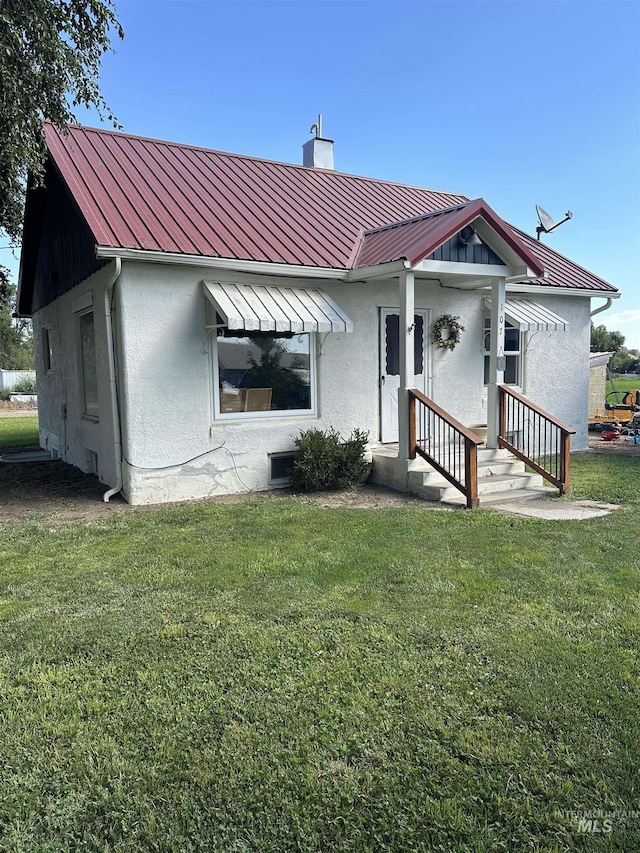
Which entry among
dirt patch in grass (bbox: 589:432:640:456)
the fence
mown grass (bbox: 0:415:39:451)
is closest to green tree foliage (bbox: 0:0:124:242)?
mown grass (bbox: 0:415:39:451)

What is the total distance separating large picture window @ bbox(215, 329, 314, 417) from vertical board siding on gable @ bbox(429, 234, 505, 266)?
225 centimetres

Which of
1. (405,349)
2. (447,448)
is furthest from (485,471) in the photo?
(405,349)

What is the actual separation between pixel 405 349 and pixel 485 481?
216cm

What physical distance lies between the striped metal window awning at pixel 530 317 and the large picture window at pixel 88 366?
268 inches

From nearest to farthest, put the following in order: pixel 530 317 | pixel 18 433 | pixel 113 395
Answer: pixel 113 395, pixel 530 317, pixel 18 433

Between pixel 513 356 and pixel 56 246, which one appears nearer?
pixel 56 246

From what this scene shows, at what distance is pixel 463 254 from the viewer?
27.9 feet

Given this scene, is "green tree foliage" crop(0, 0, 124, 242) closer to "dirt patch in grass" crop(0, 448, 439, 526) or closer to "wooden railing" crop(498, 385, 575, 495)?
"dirt patch in grass" crop(0, 448, 439, 526)

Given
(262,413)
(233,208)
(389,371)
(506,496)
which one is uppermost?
(233,208)

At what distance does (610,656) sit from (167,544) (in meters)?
4.01

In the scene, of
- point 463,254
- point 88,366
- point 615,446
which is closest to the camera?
point 463,254

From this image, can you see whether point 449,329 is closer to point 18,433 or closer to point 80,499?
point 80,499
